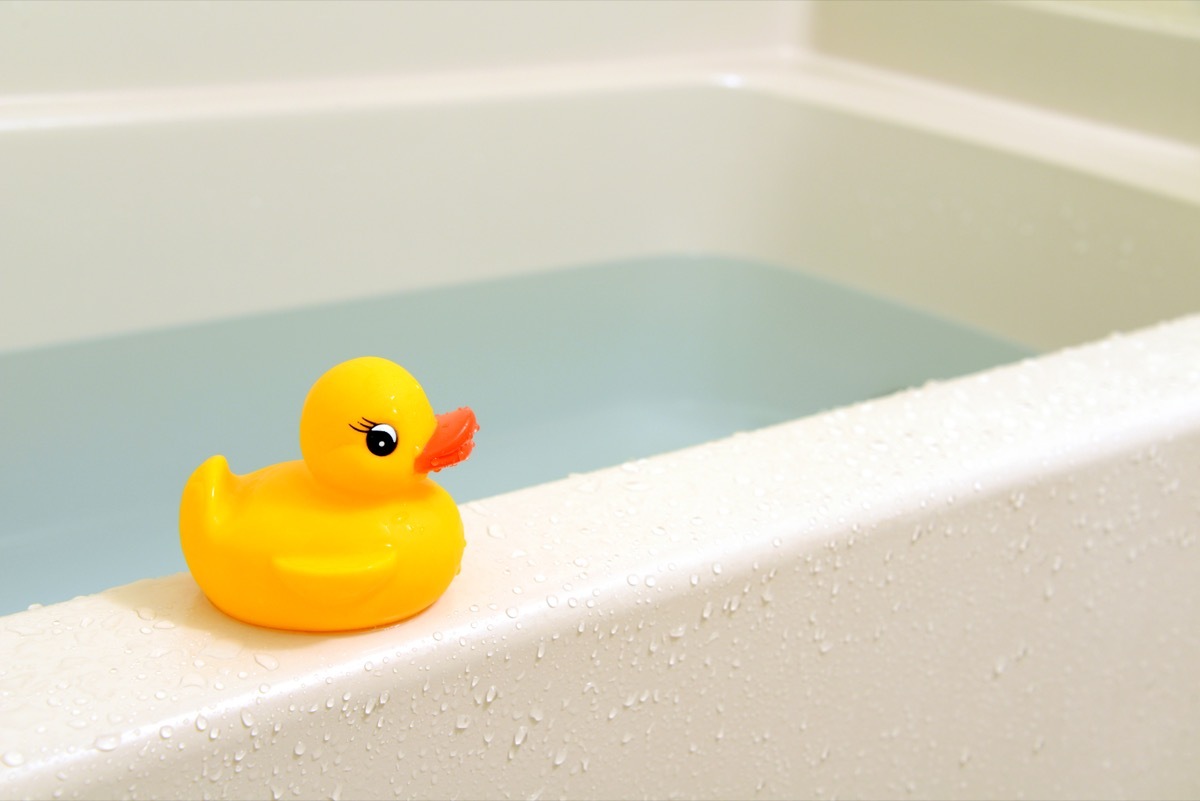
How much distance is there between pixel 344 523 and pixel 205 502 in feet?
0.21

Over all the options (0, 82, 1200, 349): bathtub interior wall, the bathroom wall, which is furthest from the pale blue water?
the bathroom wall

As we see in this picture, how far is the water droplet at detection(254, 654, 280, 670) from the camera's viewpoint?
511 mm

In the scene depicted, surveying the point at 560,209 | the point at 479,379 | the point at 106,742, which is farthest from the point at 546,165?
the point at 106,742

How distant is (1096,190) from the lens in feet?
4.54

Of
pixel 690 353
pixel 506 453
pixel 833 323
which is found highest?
pixel 833 323

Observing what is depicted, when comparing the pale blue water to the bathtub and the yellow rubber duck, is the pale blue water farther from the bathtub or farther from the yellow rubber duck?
the yellow rubber duck

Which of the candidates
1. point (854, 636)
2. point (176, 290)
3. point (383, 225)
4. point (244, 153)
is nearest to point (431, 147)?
point (383, 225)

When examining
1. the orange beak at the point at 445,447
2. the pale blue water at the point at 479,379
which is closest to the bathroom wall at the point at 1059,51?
the pale blue water at the point at 479,379

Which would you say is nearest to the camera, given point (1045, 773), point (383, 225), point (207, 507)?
point (207, 507)

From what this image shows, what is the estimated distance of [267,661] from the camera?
514 mm

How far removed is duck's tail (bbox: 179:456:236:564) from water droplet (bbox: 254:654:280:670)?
58mm

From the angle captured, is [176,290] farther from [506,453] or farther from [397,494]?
[397,494]

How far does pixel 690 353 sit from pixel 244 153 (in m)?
0.61

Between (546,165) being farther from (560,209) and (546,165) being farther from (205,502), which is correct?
(205,502)
